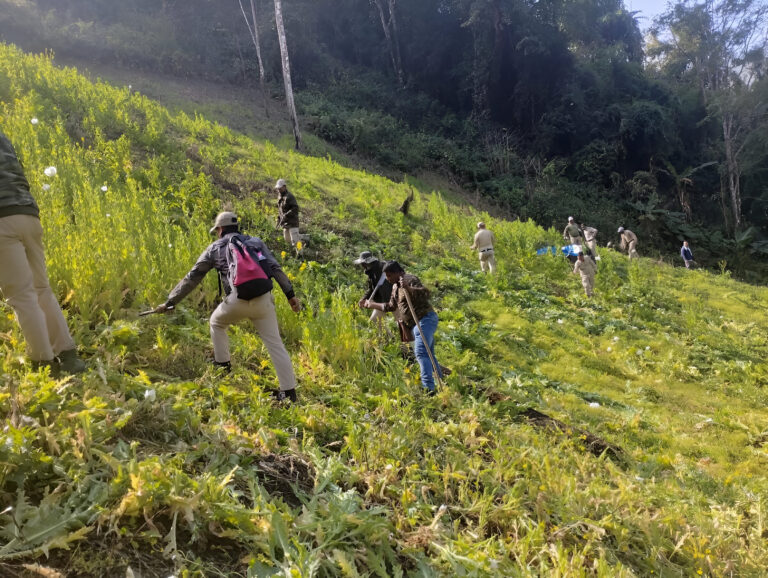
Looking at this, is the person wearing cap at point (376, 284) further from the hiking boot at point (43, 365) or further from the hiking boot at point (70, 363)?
the hiking boot at point (43, 365)

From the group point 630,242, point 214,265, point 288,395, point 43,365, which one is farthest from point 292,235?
point 630,242

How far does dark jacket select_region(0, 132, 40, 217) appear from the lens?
115 inches

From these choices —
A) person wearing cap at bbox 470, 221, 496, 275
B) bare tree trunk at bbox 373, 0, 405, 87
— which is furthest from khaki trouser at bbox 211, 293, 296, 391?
bare tree trunk at bbox 373, 0, 405, 87

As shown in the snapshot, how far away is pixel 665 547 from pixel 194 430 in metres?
3.07

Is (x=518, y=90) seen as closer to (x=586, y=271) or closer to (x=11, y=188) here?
(x=586, y=271)

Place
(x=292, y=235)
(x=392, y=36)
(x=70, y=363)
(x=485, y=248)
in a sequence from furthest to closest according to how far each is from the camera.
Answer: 1. (x=392, y=36)
2. (x=485, y=248)
3. (x=292, y=235)
4. (x=70, y=363)

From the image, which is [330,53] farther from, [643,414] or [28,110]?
[643,414]

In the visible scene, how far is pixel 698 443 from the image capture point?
202 inches

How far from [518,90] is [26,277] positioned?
113 ft

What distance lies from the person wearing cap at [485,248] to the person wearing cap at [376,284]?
5243mm

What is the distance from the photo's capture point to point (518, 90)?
32.5 metres

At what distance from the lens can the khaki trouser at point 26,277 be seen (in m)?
2.93

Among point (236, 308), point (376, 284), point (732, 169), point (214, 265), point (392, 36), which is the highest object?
point (392, 36)

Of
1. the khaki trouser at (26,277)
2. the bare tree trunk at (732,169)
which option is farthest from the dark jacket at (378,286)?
the bare tree trunk at (732,169)
